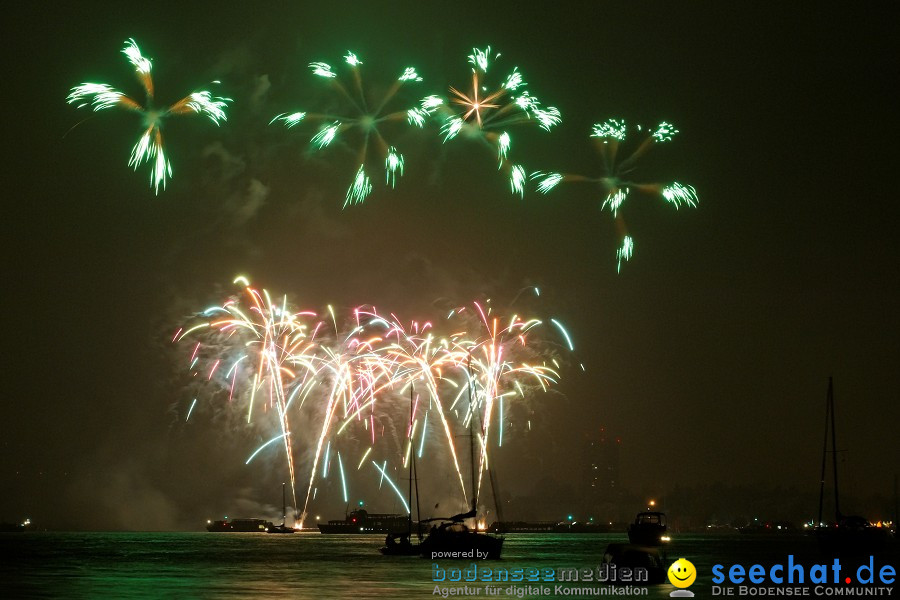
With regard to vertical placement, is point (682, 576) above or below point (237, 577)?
above

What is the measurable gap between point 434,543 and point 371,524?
12671cm

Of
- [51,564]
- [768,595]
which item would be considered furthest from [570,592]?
[51,564]

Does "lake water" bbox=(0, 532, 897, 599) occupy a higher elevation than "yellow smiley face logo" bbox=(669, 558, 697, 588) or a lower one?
lower

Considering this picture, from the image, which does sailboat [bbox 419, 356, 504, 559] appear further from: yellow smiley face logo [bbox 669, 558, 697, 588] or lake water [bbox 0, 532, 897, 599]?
yellow smiley face logo [bbox 669, 558, 697, 588]

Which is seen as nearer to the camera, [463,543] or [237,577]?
[237,577]

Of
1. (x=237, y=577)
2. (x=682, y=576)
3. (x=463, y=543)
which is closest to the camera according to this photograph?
(x=682, y=576)

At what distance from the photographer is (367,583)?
51562 millimetres

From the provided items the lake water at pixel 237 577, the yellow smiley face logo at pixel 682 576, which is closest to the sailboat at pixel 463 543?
the lake water at pixel 237 577

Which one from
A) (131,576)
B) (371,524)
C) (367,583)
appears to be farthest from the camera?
(371,524)

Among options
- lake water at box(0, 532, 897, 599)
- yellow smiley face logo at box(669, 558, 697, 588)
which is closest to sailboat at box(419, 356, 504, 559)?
lake water at box(0, 532, 897, 599)

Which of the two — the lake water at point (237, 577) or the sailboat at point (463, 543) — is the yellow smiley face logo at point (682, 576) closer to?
the lake water at point (237, 577)

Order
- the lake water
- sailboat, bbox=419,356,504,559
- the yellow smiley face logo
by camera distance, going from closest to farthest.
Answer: the lake water, the yellow smiley face logo, sailboat, bbox=419,356,504,559

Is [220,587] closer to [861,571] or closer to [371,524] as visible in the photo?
[861,571]

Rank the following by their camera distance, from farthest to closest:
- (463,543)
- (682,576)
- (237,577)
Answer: (463,543)
(237,577)
(682,576)
